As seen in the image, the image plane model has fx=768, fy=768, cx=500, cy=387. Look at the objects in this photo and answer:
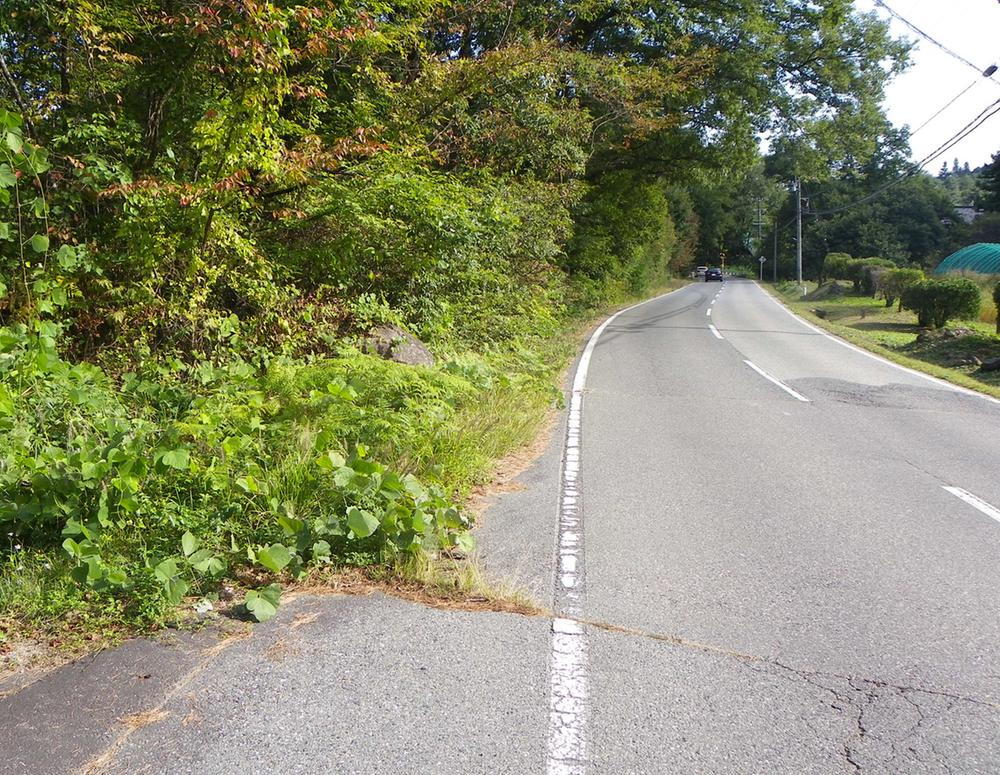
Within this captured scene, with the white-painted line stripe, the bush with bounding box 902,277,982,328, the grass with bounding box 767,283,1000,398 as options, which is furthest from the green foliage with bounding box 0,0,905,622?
the bush with bounding box 902,277,982,328

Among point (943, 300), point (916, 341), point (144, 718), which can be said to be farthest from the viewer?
point (943, 300)

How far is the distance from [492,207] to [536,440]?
12.8 ft

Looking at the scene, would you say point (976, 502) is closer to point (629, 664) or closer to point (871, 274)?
point (629, 664)

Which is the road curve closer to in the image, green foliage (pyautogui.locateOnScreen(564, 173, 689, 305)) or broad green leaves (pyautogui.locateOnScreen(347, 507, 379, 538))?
broad green leaves (pyautogui.locateOnScreen(347, 507, 379, 538))

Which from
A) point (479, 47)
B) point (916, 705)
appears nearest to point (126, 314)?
point (916, 705)

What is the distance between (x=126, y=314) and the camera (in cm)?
663

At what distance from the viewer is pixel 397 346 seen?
8.48m

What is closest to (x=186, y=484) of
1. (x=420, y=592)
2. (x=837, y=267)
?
(x=420, y=592)

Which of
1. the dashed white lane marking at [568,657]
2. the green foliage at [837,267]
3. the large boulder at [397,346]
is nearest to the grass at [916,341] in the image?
the large boulder at [397,346]

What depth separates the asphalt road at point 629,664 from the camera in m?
2.79

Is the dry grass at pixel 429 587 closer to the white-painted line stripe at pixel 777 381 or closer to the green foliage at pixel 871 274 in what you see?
the white-painted line stripe at pixel 777 381

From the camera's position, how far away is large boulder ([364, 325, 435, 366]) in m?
8.39

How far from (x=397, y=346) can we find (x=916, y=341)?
16568mm

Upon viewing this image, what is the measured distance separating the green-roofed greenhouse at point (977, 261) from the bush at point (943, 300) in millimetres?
16823
